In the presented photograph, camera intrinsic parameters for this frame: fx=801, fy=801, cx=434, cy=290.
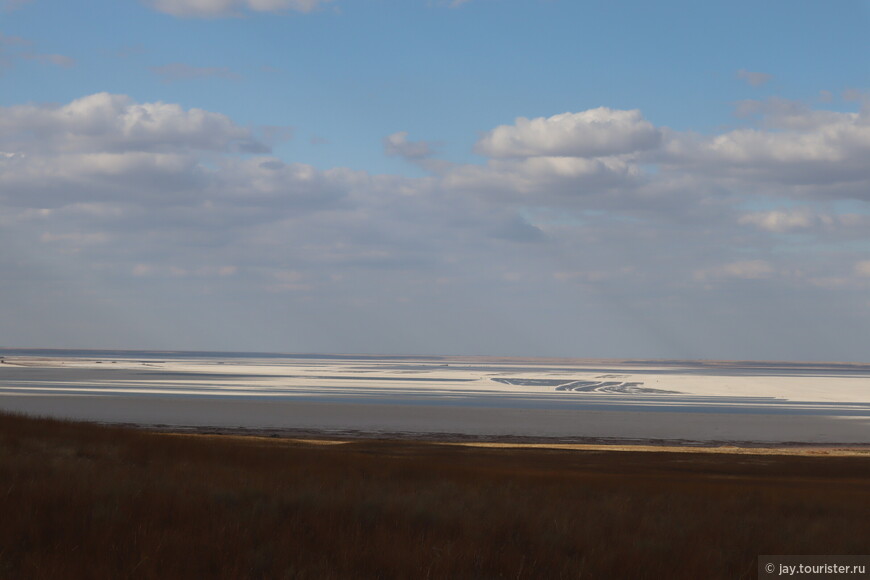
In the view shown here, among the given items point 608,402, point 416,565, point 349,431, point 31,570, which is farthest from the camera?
point 608,402

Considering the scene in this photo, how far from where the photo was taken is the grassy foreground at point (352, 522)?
8656 millimetres

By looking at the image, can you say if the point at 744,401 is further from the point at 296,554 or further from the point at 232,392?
the point at 296,554

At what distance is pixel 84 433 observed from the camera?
18844mm

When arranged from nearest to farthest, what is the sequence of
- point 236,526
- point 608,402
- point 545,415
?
point 236,526, point 545,415, point 608,402

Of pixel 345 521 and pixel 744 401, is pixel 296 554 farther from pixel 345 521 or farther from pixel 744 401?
pixel 744 401

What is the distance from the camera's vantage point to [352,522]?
1070 centimetres

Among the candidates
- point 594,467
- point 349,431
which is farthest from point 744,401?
point 594,467

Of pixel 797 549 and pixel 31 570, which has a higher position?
pixel 31 570

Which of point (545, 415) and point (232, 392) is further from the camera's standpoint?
point (232, 392)

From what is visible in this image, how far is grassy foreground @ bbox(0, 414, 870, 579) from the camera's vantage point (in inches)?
341

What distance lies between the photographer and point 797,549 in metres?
11.6

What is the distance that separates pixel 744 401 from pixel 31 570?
71354 millimetres

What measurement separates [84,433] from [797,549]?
1533 centimetres

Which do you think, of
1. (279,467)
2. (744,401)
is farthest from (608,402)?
(279,467)
